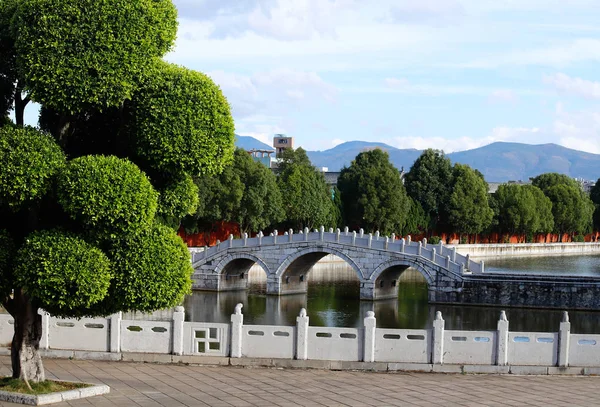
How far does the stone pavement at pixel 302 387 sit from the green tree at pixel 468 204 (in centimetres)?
4694

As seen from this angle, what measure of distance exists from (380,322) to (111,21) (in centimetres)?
2085

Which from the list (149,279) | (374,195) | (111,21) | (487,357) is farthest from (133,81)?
(374,195)

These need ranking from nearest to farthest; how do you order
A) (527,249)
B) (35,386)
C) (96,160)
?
(96,160), (35,386), (527,249)

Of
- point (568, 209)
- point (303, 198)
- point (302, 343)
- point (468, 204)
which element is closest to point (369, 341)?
point (302, 343)

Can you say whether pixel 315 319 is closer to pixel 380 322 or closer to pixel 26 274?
pixel 380 322

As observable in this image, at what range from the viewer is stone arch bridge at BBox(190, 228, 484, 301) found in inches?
1364

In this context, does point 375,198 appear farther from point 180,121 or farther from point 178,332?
point 180,121

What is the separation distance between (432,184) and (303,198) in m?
13.4

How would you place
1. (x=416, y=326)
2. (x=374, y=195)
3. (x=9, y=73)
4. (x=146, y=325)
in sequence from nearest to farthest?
1. (x=9, y=73)
2. (x=146, y=325)
3. (x=416, y=326)
4. (x=374, y=195)

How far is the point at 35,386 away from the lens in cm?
1162

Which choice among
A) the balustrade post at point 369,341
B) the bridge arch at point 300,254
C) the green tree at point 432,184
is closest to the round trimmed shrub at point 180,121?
the balustrade post at point 369,341

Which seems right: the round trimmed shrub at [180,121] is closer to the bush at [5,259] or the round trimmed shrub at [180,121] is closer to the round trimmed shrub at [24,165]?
the round trimmed shrub at [24,165]

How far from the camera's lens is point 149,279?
454 inches

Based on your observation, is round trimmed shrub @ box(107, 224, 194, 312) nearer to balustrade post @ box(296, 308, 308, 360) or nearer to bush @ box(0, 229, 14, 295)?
bush @ box(0, 229, 14, 295)
